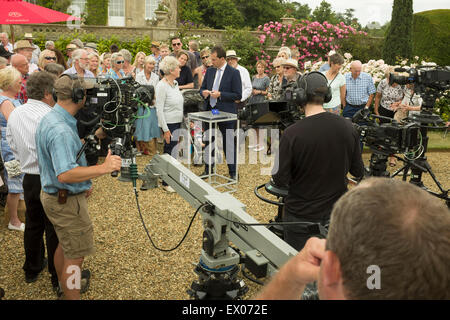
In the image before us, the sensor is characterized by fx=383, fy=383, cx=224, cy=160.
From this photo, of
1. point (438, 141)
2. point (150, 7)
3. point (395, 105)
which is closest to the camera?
point (395, 105)

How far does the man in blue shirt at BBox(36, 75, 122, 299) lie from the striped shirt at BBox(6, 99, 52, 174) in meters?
0.62

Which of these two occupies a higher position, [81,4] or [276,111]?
[81,4]

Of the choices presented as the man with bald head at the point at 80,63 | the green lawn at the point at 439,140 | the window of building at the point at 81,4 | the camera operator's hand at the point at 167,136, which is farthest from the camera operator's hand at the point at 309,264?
the window of building at the point at 81,4

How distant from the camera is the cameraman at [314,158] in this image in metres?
2.77

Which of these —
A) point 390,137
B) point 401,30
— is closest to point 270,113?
point 390,137

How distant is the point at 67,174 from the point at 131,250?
2.04m

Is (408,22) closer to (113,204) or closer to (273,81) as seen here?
(273,81)

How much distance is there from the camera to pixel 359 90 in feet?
24.9

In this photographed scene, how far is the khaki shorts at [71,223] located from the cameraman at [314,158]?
5.19ft

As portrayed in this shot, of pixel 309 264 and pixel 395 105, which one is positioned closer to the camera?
pixel 309 264

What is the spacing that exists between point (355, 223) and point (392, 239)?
0.09 m

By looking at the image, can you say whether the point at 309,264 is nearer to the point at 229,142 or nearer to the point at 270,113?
the point at 270,113

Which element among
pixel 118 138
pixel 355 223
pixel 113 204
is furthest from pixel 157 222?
pixel 355 223

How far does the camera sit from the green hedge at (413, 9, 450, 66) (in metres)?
14.6
